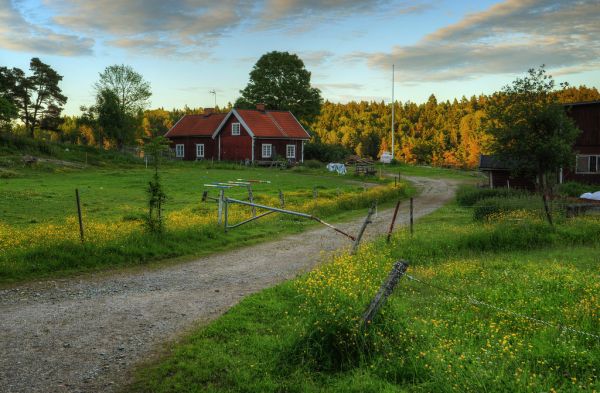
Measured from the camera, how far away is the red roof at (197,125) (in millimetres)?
63750

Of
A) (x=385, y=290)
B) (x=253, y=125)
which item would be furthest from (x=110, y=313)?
(x=253, y=125)

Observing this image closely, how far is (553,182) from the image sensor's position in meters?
29.1

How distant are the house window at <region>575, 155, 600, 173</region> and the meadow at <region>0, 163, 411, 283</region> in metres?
12.0

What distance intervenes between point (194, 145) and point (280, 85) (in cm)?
1964

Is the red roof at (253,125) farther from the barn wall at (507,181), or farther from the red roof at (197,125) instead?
the barn wall at (507,181)

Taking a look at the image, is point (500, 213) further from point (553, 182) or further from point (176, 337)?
point (176, 337)

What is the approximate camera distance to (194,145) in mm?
64938

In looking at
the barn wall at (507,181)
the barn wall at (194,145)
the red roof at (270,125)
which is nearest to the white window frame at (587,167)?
the barn wall at (507,181)

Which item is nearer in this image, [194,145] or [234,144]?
[234,144]

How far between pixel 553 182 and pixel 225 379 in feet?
91.4

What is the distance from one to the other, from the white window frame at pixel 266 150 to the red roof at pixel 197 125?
8.04 meters

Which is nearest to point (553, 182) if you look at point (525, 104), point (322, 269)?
point (525, 104)

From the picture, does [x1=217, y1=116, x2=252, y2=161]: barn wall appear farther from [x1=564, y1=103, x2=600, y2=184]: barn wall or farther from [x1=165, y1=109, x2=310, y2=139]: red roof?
[x1=564, y1=103, x2=600, y2=184]: barn wall

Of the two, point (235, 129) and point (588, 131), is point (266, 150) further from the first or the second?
point (588, 131)
